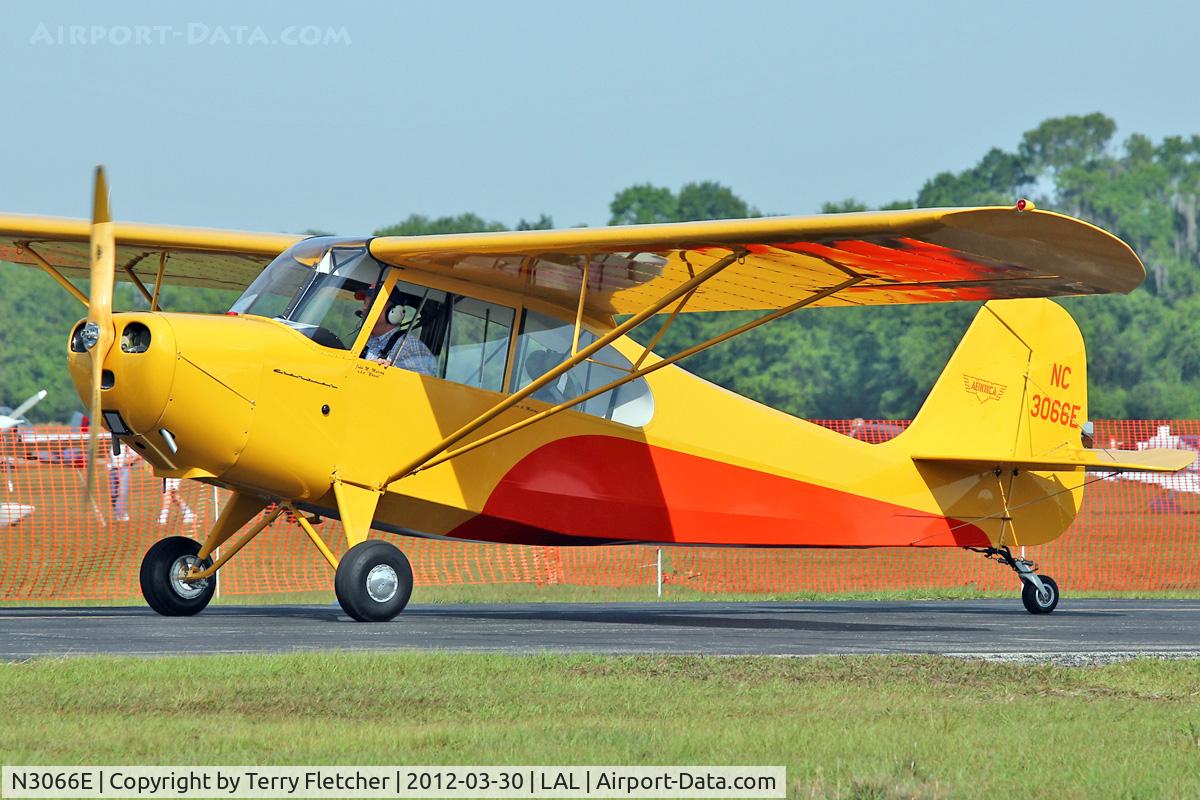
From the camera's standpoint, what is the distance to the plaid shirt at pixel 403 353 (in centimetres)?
1264

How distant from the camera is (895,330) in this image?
96.1 meters

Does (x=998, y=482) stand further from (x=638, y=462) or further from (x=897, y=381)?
(x=897, y=381)

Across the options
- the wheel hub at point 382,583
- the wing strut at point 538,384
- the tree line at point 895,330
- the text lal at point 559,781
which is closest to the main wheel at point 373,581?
the wheel hub at point 382,583

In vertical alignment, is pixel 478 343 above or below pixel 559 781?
above

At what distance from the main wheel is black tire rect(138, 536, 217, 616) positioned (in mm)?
1802

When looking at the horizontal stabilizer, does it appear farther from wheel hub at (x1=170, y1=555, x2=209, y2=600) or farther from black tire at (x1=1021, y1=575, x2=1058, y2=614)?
wheel hub at (x1=170, y1=555, x2=209, y2=600)

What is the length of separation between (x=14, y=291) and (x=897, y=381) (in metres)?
73.0

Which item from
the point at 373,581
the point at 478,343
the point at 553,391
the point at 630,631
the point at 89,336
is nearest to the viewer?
the point at 89,336

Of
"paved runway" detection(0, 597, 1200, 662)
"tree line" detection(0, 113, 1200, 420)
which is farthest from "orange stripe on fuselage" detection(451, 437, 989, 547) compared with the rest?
"tree line" detection(0, 113, 1200, 420)

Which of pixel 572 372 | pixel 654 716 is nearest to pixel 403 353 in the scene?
pixel 572 372

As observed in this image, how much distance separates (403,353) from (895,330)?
8551cm

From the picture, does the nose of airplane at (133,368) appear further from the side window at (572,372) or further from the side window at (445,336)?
the side window at (572,372)

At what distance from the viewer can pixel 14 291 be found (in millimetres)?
128250

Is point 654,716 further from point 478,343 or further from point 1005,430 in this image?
point 1005,430
